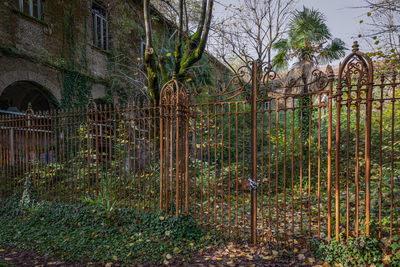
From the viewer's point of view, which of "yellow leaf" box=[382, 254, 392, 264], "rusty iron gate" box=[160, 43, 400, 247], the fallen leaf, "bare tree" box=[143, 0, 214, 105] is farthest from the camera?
"bare tree" box=[143, 0, 214, 105]

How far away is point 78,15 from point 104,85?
2.89m

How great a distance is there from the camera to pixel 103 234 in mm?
4832

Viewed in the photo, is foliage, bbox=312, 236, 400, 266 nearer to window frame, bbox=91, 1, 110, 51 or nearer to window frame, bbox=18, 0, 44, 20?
window frame, bbox=18, 0, 44, 20

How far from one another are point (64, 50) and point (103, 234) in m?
7.85

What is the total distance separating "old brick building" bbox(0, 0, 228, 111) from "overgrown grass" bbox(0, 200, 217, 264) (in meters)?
4.71

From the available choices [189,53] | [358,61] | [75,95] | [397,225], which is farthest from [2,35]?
[397,225]

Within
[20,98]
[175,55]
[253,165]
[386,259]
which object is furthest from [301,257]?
[20,98]

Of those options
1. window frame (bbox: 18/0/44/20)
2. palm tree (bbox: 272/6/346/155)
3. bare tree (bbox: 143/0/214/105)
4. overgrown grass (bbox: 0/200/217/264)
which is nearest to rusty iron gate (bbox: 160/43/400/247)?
overgrown grass (bbox: 0/200/217/264)

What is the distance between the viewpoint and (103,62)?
11.6 m

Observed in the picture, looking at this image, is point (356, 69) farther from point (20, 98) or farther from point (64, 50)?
point (20, 98)

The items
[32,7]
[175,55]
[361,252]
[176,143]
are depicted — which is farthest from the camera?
[32,7]

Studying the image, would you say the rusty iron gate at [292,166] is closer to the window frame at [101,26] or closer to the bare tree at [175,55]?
the bare tree at [175,55]

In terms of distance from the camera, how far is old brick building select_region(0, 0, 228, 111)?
27.1 feet

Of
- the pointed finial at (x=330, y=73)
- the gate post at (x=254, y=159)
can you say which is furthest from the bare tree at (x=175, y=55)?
the pointed finial at (x=330, y=73)
